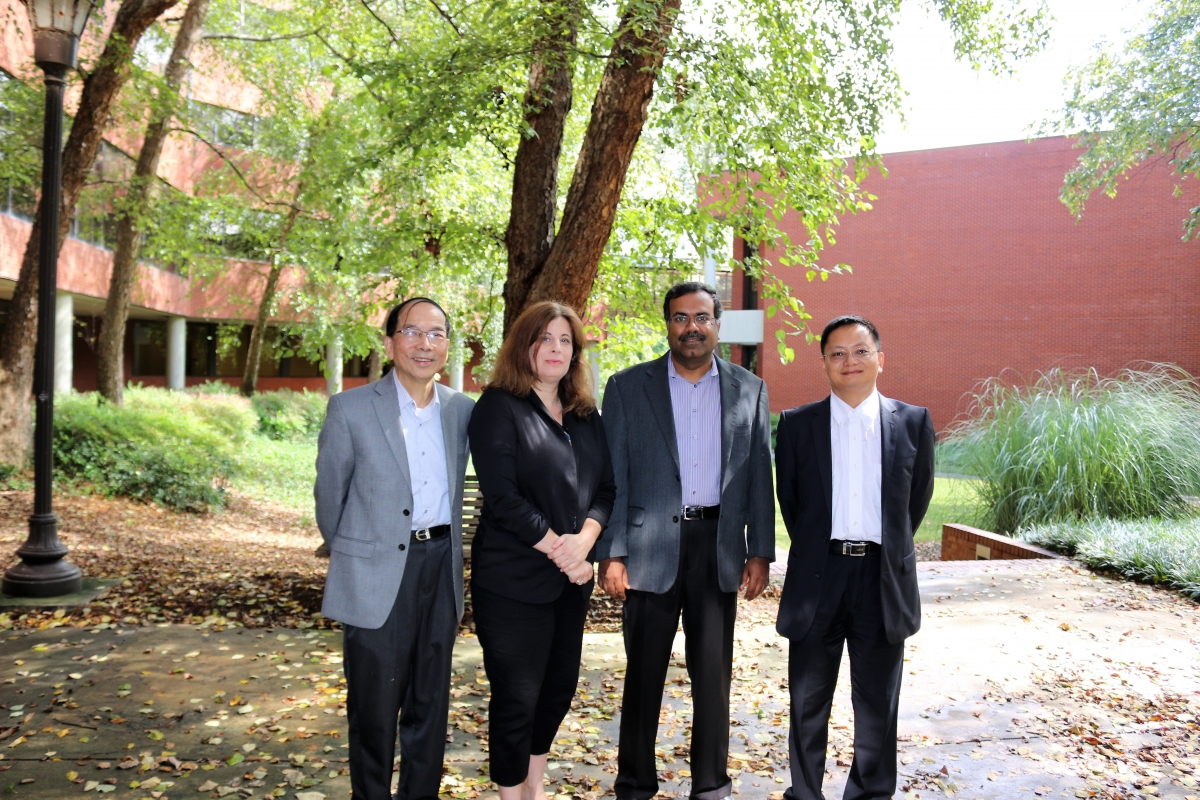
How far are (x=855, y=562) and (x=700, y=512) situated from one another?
644mm

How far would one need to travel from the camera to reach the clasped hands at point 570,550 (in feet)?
10.7

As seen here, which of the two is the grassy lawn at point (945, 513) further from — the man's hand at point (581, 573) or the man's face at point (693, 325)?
the man's hand at point (581, 573)

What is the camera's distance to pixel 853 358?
3.57 metres

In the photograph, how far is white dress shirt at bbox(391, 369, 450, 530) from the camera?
11.1ft

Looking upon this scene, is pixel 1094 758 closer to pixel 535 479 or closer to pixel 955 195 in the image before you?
pixel 535 479

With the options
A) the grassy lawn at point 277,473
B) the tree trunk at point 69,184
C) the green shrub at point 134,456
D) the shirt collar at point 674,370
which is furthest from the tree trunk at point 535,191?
the green shrub at point 134,456

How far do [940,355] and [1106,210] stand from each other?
628cm

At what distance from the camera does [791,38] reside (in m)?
7.67

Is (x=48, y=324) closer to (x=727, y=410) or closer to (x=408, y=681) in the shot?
(x=408, y=681)

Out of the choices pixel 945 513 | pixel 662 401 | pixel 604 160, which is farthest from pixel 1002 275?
pixel 662 401

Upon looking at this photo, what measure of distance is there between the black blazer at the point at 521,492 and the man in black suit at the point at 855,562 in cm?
88

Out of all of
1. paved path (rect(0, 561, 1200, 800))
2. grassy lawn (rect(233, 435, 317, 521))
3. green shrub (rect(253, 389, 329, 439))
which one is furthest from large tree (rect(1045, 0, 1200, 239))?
green shrub (rect(253, 389, 329, 439))

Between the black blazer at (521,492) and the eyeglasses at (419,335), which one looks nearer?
the black blazer at (521,492)

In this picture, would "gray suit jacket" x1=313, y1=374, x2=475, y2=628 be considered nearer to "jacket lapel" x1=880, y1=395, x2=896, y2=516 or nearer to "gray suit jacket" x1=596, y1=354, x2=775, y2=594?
"gray suit jacket" x1=596, y1=354, x2=775, y2=594
